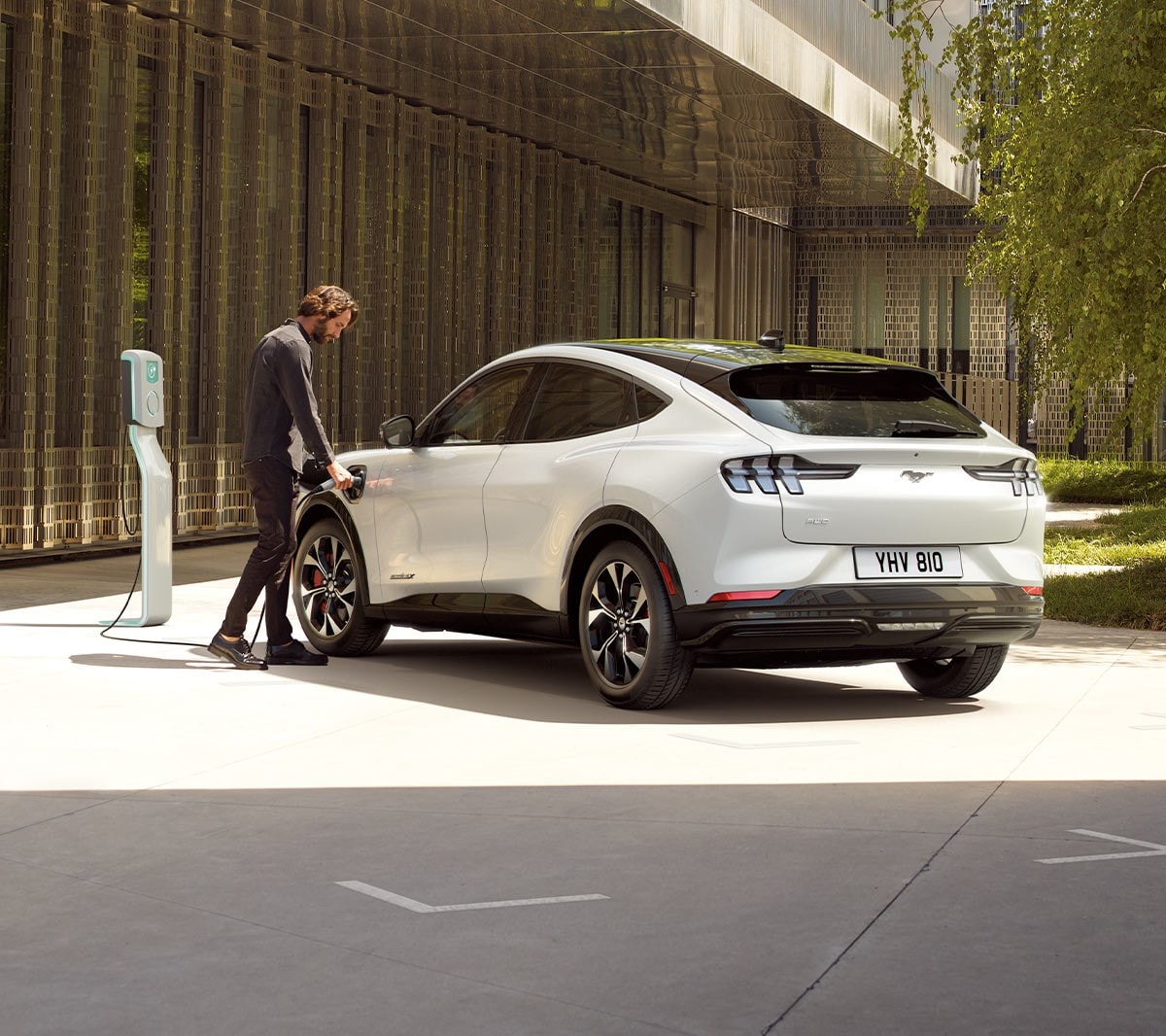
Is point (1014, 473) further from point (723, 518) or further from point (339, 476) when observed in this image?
point (339, 476)

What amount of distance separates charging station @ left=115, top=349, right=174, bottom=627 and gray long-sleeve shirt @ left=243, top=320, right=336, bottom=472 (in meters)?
1.53

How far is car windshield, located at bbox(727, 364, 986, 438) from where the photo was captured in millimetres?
8516

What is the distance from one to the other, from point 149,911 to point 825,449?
13.0ft

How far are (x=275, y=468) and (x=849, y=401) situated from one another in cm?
290

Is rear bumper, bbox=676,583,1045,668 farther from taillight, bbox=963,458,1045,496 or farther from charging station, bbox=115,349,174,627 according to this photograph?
charging station, bbox=115,349,174,627

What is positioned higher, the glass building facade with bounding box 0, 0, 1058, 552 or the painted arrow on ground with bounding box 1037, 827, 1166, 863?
the glass building facade with bounding box 0, 0, 1058, 552

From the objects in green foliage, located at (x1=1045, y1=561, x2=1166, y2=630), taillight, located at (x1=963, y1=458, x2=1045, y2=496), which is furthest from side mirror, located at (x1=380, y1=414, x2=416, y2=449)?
green foliage, located at (x1=1045, y1=561, x2=1166, y2=630)

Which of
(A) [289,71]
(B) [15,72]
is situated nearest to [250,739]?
(B) [15,72]

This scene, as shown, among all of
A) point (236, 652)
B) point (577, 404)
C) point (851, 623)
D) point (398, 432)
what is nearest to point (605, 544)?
point (577, 404)

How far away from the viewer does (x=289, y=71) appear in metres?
19.1

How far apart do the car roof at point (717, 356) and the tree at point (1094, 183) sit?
14.6 ft

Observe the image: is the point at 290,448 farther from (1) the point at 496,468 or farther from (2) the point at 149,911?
(2) the point at 149,911

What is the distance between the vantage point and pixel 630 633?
866cm

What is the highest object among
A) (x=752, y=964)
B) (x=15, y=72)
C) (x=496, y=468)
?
(x=15, y=72)
